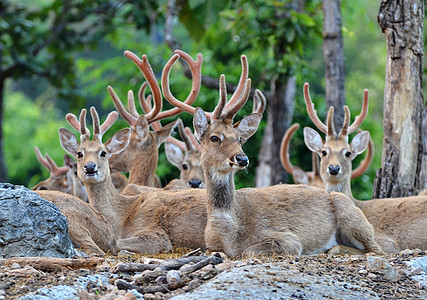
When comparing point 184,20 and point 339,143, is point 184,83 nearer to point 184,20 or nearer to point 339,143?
point 184,20

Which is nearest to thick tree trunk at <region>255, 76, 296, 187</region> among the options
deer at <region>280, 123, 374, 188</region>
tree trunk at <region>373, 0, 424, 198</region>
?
deer at <region>280, 123, 374, 188</region>

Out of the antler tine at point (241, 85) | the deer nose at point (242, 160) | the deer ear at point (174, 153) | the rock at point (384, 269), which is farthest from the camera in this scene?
the deer ear at point (174, 153)

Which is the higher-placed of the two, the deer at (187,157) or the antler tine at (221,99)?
the antler tine at (221,99)

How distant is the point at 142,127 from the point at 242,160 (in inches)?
148

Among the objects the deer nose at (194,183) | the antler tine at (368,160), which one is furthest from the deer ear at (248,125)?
the antler tine at (368,160)

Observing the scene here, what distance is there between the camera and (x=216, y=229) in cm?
727

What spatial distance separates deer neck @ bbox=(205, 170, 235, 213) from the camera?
7.31 m

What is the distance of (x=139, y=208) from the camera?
8.55 metres

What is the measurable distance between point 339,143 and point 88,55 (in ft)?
127

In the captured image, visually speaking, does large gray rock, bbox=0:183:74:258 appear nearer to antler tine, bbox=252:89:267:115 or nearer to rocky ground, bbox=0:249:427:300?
rocky ground, bbox=0:249:427:300

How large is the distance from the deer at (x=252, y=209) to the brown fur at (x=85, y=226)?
1.12 metres

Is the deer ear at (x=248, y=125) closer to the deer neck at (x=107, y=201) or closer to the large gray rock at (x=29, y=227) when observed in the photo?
the deer neck at (x=107, y=201)

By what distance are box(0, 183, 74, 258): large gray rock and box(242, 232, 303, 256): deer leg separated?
1.78 metres

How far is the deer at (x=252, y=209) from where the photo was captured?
7246mm
